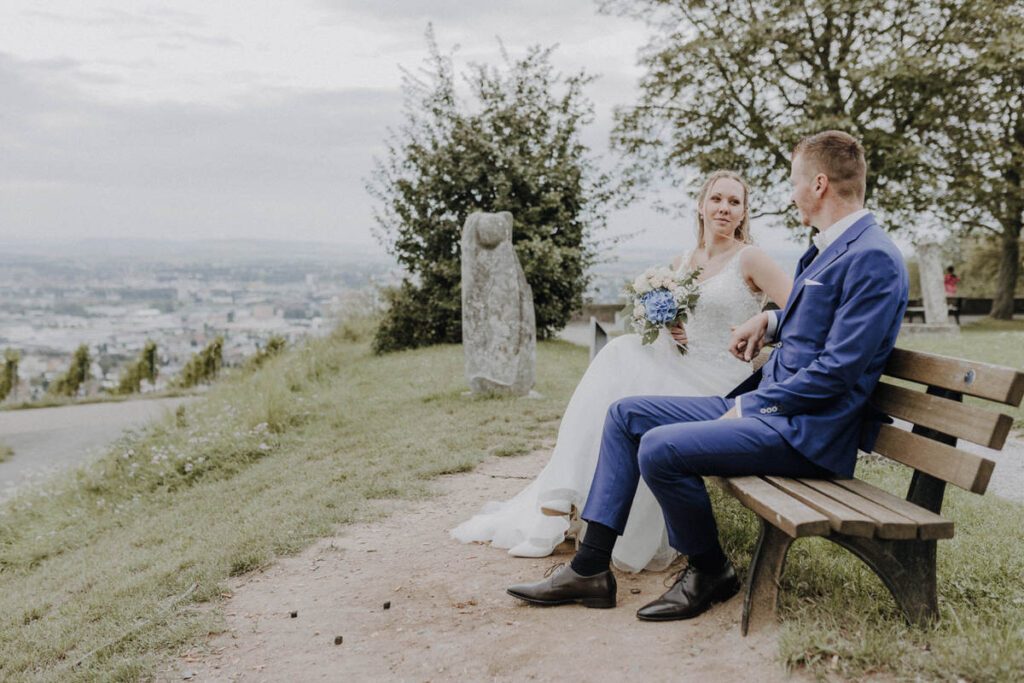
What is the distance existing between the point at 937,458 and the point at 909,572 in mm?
435

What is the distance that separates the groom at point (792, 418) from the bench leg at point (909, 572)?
1.37 ft

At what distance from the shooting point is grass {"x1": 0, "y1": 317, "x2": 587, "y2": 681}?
4.63 m

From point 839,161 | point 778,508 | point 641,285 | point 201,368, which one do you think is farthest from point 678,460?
point 201,368

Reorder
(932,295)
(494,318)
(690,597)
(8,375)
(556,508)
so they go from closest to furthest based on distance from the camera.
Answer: (690,597) < (556,508) < (494,318) < (932,295) < (8,375)

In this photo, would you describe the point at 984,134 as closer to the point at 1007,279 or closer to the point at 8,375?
the point at 1007,279

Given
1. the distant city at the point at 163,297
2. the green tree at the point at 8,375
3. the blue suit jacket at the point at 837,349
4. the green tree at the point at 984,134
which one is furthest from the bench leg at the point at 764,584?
the green tree at the point at 8,375

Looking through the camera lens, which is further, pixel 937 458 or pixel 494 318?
pixel 494 318

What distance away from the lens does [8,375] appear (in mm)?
22141

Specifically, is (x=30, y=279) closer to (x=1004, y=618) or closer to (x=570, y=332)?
(x=570, y=332)

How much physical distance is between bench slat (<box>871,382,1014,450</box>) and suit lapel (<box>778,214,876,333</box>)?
1.72 ft

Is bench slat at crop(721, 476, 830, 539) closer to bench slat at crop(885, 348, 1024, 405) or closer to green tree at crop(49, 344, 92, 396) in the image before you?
bench slat at crop(885, 348, 1024, 405)

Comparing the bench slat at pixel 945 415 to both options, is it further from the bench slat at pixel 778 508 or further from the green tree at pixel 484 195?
the green tree at pixel 484 195

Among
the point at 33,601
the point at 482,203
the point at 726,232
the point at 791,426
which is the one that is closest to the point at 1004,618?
the point at 791,426

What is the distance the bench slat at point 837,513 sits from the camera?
2955mm
